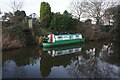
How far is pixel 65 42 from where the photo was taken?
17359 mm

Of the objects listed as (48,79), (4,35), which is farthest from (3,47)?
(48,79)

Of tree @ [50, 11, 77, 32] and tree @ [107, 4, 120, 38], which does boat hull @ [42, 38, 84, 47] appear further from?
tree @ [107, 4, 120, 38]

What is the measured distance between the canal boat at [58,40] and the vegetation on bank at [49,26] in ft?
5.83

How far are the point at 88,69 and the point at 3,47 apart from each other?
7.13 meters

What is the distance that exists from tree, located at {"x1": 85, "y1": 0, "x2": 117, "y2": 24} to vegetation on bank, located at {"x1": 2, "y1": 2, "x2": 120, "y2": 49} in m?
0.86

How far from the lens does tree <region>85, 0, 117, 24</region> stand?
2481 cm

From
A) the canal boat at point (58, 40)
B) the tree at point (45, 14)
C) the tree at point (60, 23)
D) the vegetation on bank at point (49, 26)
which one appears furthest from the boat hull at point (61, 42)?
the tree at point (45, 14)

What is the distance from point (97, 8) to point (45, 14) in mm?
7708

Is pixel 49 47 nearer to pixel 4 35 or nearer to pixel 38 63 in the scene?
pixel 4 35

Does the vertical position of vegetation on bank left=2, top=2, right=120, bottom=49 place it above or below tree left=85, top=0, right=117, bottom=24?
below

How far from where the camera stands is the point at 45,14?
22031 millimetres

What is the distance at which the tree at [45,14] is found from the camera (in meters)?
21.8

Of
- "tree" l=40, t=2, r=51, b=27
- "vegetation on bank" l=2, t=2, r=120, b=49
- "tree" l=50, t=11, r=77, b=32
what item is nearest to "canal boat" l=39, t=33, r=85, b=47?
"vegetation on bank" l=2, t=2, r=120, b=49

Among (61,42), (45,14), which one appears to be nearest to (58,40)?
(61,42)
